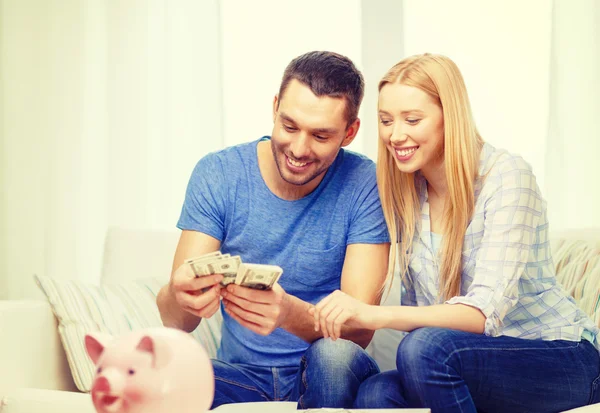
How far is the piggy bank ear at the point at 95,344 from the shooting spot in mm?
1226

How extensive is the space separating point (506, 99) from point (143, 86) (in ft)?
5.76

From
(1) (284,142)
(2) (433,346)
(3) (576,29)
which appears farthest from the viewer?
(3) (576,29)

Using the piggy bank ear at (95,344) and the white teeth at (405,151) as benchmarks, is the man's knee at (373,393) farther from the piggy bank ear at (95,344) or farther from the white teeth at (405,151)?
the piggy bank ear at (95,344)

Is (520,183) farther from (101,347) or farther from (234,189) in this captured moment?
(101,347)

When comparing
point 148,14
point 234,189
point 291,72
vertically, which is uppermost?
point 148,14

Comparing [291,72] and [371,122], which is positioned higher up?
[291,72]

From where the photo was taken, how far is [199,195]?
6.91ft

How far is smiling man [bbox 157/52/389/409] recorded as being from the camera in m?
2.00

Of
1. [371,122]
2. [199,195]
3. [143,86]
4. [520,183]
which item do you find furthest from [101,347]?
[143,86]

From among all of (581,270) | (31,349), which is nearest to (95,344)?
(31,349)

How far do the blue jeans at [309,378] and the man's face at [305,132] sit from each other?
48 cm

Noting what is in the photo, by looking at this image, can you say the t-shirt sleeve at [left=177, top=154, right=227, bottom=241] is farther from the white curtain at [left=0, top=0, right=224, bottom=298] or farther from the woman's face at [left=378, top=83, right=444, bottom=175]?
the white curtain at [left=0, top=0, right=224, bottom=298]

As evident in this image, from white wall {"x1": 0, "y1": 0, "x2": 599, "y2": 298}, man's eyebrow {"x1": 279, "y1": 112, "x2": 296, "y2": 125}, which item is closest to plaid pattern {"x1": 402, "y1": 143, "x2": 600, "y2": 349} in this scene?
man's eyebrow {"x1": 279, "y1": 112, "x2": 296, "y2": 125}

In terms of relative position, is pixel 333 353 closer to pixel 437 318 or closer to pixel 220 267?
pixel 437 318
